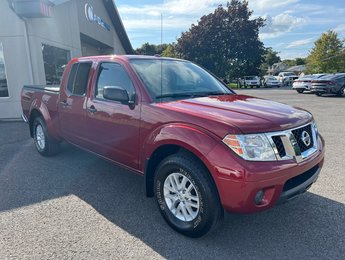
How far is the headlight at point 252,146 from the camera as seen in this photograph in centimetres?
260

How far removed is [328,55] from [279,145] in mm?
51712

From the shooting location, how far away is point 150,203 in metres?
3.84

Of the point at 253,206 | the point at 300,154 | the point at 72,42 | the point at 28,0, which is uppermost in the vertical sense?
the point at 28,0

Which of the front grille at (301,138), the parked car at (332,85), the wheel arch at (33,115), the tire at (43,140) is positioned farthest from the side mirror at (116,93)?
the parked car at (332,85)

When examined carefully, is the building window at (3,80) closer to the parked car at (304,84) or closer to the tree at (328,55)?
the parked car at (304,84)

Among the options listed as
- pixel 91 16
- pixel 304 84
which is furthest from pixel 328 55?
pixel 91 16

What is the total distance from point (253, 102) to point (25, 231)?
297cm

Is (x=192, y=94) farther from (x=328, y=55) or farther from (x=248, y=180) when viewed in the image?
(x=328, y=55)

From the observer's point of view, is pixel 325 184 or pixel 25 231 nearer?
pixel 25 231

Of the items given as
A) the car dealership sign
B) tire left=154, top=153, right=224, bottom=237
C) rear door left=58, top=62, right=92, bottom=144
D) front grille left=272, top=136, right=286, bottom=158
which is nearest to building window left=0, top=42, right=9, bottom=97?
rear door left=58, top=62, right=92, bottom=144

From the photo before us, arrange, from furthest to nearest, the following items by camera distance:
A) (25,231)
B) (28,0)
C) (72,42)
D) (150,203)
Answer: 1. (72,42)
2. (28,0)
3. (150,203)
4. (25,231)

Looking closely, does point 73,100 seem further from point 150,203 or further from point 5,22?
point 5,22

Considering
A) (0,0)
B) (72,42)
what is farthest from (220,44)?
(0,0)

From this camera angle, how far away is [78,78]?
184 inches
